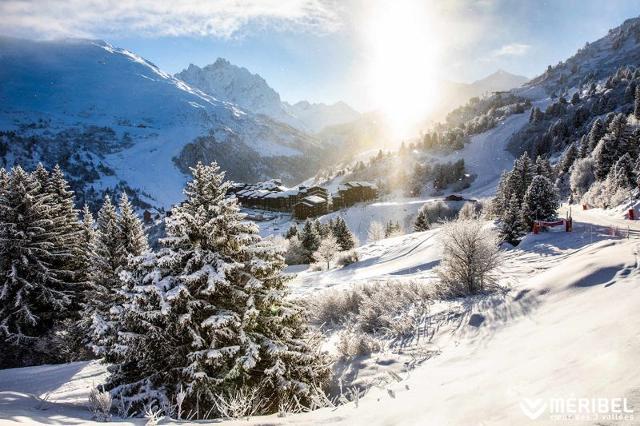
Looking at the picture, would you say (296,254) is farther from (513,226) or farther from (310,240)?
Answer: (513,226)

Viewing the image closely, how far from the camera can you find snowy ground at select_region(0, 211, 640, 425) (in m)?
4.18

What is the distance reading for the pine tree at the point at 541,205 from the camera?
88.3 feet

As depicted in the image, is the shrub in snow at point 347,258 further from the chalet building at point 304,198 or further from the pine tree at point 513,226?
the chalet building at point 304,198

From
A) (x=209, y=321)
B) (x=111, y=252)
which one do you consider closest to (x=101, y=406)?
(x=209, y=321)

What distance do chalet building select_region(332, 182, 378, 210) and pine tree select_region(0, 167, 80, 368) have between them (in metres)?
82.8

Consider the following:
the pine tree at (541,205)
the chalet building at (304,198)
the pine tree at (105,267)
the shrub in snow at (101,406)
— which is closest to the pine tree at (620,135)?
the pine tree at (541,205)

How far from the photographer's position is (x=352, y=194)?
348ft

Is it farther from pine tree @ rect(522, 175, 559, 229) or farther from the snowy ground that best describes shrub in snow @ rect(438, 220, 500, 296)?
pine tree @ rect(522, 175, 559, 229)

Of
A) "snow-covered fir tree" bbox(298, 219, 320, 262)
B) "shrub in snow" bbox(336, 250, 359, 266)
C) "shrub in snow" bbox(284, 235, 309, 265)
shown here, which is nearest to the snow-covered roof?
"snow-covered fir tree" bbox(298, 219, 320, 262)

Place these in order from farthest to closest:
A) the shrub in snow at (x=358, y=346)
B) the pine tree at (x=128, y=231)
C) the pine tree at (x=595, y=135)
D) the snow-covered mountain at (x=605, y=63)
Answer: the snow-covered mountain at (x=605, y=63) < the pine tree at (x=595, y=135) < the pine tree at (x=128, y=231) < the shrub in snow at (x=358, y=346)

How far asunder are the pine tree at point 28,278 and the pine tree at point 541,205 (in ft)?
107

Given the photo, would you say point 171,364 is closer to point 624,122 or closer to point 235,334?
point 235,334

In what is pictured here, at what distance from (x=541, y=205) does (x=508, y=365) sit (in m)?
25.3

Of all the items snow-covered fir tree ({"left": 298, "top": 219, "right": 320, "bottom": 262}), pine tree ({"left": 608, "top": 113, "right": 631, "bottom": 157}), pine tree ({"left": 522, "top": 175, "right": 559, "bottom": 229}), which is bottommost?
snow-covered fir tree ({"left": 298, "top": 219, "right": 320, "bottom": 262})
